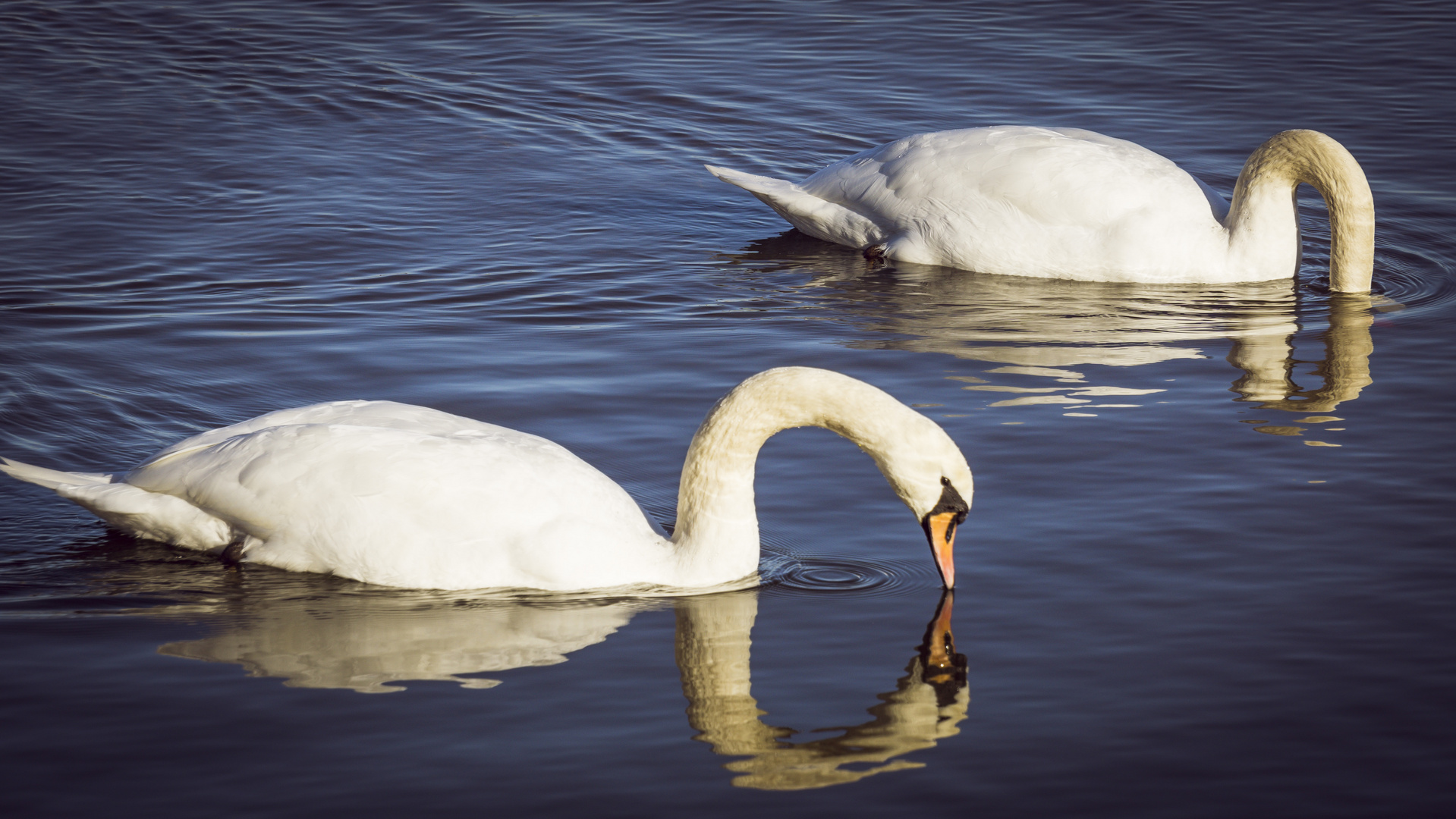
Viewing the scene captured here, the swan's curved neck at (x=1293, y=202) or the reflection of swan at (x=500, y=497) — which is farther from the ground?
the swan's curved neck at (x=1293, y=202)

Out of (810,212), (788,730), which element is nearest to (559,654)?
(788,730)

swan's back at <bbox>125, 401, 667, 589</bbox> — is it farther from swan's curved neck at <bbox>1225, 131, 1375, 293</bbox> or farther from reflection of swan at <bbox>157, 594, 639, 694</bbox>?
swan's curved neck at <bbox>1225, 131, 1375, 293</bbox>

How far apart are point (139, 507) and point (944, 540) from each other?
3.15 m

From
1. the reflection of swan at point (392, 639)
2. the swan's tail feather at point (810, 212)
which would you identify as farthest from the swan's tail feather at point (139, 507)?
the swan's tail feather at point (810, 212)

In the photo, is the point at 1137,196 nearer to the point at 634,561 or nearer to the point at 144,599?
the point at 634,561

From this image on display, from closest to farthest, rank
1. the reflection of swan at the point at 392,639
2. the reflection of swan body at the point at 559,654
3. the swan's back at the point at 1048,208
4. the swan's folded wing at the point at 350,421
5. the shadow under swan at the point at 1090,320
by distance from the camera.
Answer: the reflection of swan body at the point at 559,654 → the reflection of swan at the point at 392,639 → the swan's folded wing at the point at 350,421 → the shadow under swan at the point at 1090,320 → the swan's back at the point at 1048,208

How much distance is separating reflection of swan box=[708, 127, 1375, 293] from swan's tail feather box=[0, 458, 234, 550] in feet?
20.7

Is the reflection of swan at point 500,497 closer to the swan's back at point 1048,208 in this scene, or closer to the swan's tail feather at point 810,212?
the swan's back at point 1048,208

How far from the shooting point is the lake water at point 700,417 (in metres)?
5.54

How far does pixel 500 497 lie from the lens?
662cm

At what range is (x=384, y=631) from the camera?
20.9ft

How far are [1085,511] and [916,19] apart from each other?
568 inches

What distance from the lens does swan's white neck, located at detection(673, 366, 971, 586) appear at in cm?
662

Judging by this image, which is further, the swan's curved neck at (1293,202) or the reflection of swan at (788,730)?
the swan's curved neck at (1293,202)
